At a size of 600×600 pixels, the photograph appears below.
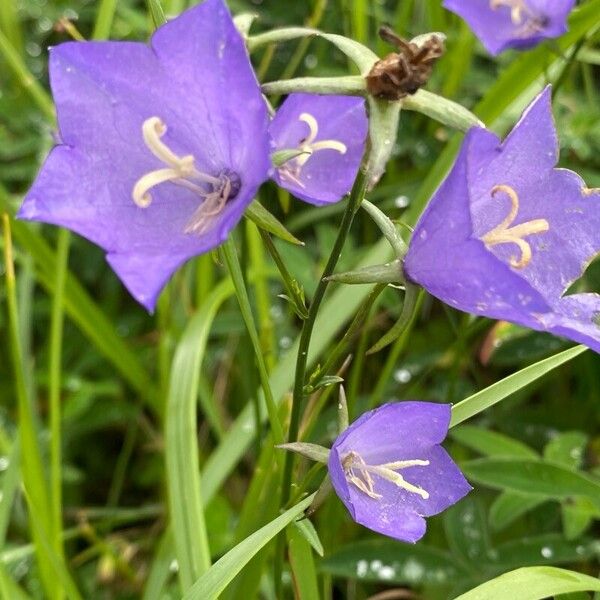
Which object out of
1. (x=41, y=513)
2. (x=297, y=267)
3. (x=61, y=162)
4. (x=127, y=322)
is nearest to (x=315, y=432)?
(x=297, y=267)

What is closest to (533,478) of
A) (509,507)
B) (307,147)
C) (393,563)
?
(509,507)

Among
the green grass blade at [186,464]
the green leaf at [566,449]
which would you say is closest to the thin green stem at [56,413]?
the green grass blade at [186,464]

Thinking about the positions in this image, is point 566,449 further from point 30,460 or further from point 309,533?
point 30,460

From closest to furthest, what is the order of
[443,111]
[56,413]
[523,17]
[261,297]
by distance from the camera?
[443,111] < [523,17] < [56,413] < [261,297]

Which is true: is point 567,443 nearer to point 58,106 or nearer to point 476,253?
point 476,253

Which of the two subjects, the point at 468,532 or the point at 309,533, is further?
the point at 468,532

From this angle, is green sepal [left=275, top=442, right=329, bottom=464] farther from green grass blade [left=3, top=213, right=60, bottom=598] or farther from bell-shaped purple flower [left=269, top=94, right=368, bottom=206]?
green grass blade [left=3, top=213, right=60, bottom=598]

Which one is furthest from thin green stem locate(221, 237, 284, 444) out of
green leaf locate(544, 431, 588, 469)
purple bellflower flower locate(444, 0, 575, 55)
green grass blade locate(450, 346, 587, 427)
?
green leaf locate(544, 431, 588, 469)

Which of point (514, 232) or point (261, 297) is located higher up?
point (514, 232)
